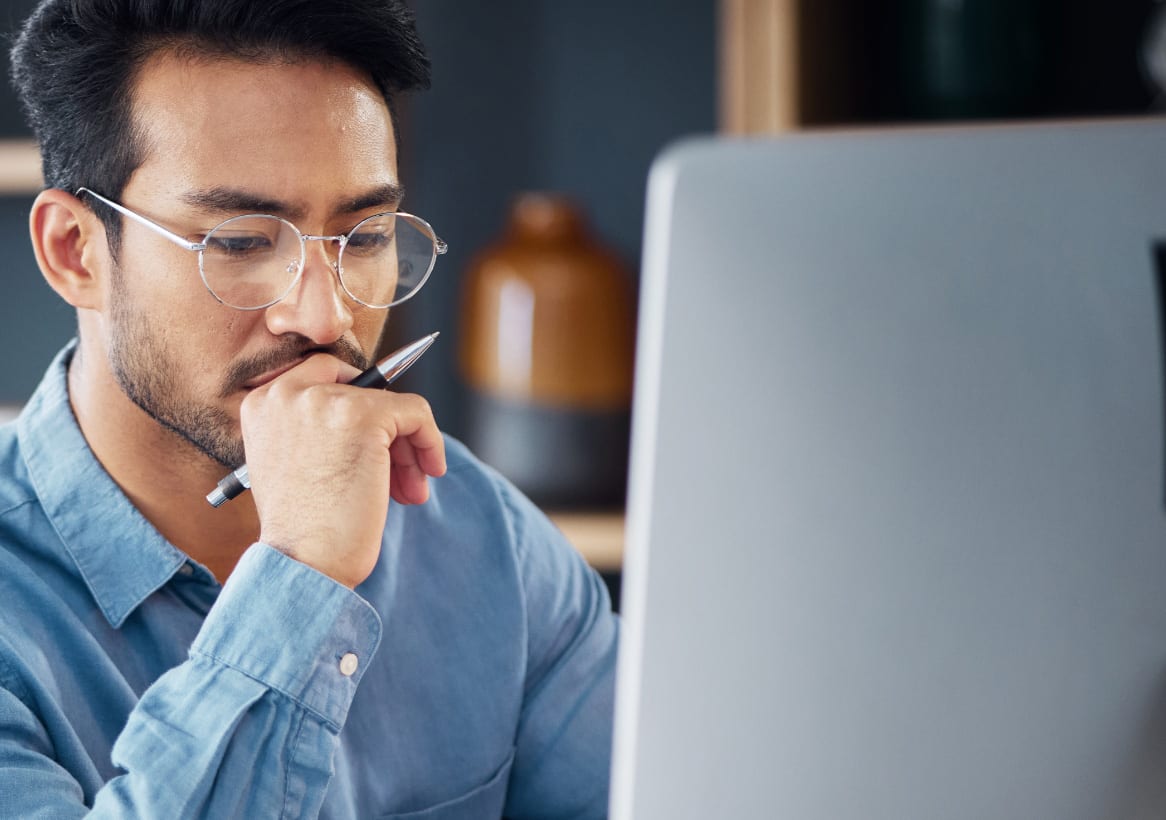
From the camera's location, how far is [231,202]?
2.83 ft

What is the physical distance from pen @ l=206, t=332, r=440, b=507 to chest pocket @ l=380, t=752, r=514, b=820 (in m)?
0.29

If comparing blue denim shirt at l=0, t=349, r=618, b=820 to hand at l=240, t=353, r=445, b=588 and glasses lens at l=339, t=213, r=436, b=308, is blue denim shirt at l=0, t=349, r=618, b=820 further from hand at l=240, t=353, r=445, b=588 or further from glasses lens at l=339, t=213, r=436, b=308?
glasses lens at l=339, t=213, r=436, b=308

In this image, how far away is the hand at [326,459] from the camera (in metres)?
0.76

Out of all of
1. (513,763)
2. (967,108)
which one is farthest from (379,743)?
(967,108)

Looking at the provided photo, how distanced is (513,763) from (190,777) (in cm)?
43

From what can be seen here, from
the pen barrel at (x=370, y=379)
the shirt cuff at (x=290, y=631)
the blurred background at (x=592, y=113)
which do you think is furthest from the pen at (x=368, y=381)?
the blurred background at (x=592, y=113)

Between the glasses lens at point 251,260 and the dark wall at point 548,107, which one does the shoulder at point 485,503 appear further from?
the dark wall at point 548,107

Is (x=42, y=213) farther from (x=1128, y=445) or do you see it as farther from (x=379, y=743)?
(x=1128, y=445)

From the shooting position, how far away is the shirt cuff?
723 millimetres

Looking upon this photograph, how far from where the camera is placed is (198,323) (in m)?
0.90

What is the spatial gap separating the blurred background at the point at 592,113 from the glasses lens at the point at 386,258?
735 millimetres

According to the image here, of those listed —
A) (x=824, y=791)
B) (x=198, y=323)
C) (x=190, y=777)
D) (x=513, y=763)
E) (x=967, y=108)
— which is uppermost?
(x=967, y=108)

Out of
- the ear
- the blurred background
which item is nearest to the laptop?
the ear

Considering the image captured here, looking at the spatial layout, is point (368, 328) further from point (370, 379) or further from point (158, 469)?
point (158, 469)
